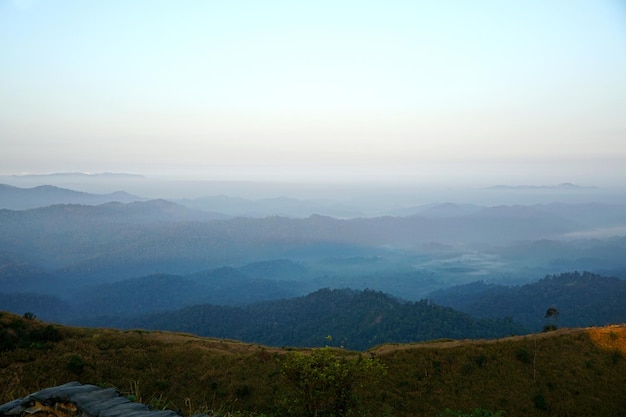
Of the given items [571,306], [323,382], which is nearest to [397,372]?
[323,382]

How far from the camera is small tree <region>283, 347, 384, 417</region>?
12.5 m

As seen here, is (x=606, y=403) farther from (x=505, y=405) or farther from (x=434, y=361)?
(x=434, y=361)

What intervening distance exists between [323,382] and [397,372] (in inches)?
603

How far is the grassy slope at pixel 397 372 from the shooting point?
22141 mm

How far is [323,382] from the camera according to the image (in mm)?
12547

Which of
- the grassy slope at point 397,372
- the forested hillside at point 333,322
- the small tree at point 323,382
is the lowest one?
the forested hillside at point 333,322

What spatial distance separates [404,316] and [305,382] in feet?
440

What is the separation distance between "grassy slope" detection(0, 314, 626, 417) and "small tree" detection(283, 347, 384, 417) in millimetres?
7286

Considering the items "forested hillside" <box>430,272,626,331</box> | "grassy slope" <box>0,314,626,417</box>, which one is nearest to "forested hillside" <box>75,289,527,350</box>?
"forested hillside" <box>430,272,626,331</box>

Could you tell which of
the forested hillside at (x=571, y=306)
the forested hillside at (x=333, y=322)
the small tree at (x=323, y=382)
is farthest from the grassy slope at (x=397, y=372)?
the forested hillside at (x=571, y=306)

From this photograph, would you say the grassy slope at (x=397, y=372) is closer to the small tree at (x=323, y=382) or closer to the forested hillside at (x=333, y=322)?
the small tree at (x=323, y=382)

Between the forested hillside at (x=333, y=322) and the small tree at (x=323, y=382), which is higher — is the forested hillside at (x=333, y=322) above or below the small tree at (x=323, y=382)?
below

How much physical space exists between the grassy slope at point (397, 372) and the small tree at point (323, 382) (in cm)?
729

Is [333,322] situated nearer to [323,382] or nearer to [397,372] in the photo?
[397,372]
